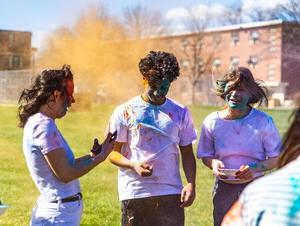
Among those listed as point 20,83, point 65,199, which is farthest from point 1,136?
point 20,83

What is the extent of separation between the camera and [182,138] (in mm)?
4297

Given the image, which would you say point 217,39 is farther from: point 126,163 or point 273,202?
point 273,202

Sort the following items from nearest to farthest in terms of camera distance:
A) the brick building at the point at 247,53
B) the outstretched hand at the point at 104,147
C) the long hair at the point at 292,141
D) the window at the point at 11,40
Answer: the long hair at the point at 292,141 → the outstretched hand at the point at 104,147 → the window at the point at 11,40 → the brick building at the point at 247,53

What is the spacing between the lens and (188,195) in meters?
4.19

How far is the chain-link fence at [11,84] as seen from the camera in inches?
1254

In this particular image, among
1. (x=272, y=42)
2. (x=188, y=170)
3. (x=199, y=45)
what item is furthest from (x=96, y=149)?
(x=272, y=42)

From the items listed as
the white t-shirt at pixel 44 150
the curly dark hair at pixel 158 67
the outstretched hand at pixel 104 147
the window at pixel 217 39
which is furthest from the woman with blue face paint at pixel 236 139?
the window at pixel 217 39

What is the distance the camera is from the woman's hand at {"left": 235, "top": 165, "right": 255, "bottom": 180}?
13.7 ft

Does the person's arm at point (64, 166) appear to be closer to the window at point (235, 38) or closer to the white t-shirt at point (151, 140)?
the white t-shirt at point (151, 140)

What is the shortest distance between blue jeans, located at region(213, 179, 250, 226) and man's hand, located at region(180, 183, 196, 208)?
27cm

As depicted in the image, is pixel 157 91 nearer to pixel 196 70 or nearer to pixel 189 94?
pixel 189 94

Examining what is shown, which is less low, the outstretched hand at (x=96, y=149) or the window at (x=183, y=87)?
the outstretched hand at (x=96, y=149)

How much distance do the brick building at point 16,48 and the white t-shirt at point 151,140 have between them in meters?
21.4

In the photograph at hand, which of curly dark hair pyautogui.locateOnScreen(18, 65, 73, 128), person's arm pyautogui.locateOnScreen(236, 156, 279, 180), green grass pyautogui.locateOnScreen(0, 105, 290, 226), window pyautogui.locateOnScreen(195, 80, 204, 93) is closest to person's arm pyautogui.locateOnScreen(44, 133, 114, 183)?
curly dark hair pyautogui.locateOnScreen(18, 65, 73, 128)
